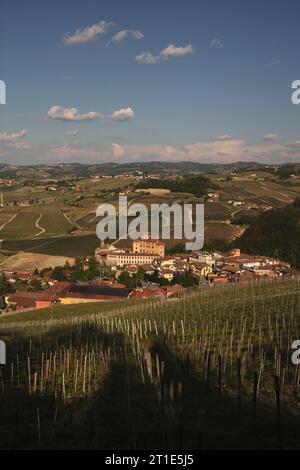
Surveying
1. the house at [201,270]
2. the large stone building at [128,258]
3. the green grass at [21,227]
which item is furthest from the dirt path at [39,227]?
the house at [201,270]

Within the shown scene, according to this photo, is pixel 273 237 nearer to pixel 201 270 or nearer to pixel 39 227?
pixel 201 270

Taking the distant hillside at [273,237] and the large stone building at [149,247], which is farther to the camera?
the large stone building at [149,247]

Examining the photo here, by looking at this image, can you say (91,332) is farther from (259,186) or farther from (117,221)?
(259,186)

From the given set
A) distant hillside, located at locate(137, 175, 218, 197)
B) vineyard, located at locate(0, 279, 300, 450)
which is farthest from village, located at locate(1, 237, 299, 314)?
distant hillside, located at locate(137, 175, 218, 197)

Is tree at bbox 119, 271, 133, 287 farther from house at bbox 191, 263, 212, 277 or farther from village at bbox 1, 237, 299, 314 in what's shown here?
house at bbox 191, 263, 212, 277

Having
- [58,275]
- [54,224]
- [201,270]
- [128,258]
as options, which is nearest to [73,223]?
[54,224]

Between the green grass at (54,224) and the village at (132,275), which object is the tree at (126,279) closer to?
the village at (132,275)
